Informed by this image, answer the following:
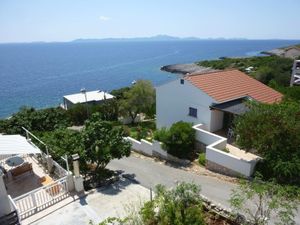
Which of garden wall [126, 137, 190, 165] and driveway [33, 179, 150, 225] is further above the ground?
driveway [33, 179, 150, 225]

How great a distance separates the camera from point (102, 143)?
47.0 ft

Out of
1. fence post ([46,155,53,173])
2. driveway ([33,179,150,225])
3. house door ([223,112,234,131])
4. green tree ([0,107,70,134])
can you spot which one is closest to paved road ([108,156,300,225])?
driveway ([33,179,150,225])

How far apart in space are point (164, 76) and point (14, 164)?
92.4 metres

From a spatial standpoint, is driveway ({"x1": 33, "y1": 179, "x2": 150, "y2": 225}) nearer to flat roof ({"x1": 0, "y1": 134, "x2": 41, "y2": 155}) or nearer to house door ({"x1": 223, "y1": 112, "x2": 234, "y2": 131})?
flat roof ({"x1": 0, "y1": 134, "x2": 41, "y2": 155})

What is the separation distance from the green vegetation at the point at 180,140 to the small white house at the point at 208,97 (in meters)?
2.44

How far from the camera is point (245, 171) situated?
15344mm

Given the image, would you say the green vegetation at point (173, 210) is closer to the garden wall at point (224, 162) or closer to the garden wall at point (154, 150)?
the garden wall at point (224, 162)

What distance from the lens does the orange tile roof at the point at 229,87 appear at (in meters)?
21.6

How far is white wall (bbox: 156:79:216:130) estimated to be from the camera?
2117 centimetres

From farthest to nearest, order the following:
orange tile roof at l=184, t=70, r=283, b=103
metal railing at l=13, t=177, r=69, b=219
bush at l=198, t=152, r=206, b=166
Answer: orange tile roof at l=184, t=70, r=283, b=103
bush at l=198, t=152, r=206, b=166
metal railing at l=13, t=177, r=69, b=219

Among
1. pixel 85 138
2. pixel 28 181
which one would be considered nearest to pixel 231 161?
pixel 85 138

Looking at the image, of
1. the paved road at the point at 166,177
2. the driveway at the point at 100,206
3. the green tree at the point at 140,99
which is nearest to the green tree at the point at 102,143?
the driveway at the point at 100,206

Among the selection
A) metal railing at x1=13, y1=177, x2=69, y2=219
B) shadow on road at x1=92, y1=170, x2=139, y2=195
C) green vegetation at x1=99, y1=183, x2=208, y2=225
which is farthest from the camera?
shadow on road at x1=92, y1=170, x2=139, y2=195

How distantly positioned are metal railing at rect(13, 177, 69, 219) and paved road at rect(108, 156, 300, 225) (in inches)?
193
